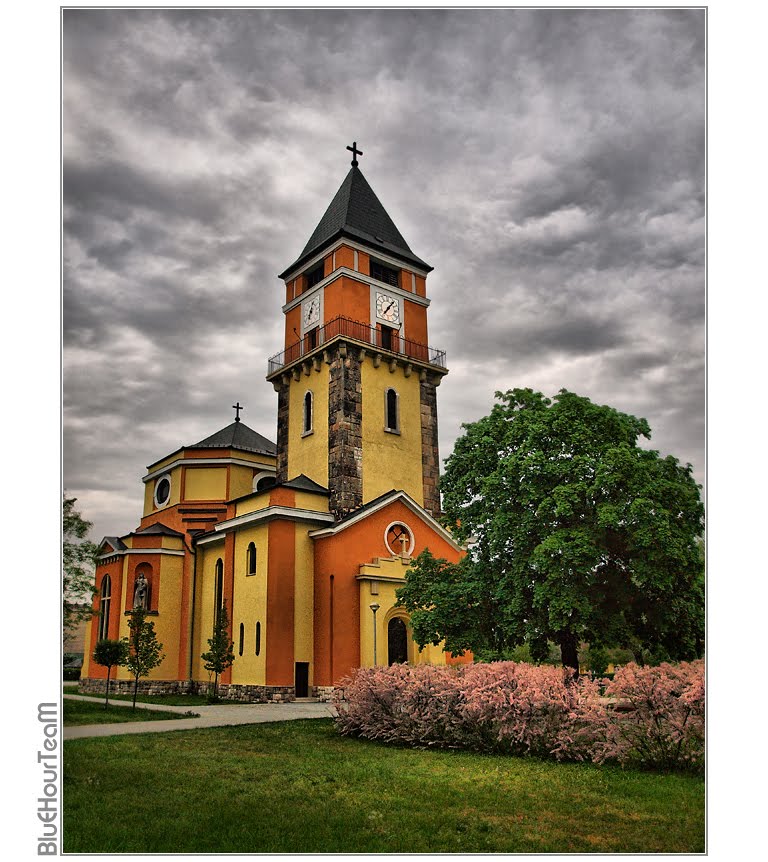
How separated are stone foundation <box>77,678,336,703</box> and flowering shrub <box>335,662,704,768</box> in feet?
19.7

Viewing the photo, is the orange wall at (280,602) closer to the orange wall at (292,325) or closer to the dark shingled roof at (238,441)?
the orange wall at (292,325)

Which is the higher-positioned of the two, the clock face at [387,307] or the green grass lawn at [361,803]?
the clock face at [387,307]

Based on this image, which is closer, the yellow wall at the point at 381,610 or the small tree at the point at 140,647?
the small tree at the point at 140,647

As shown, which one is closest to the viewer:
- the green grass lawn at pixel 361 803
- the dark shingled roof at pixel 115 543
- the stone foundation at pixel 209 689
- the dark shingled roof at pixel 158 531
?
the green grass lawn at pixel 361 803

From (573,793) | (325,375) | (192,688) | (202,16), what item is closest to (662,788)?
(573,793)

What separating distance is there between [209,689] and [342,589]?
23.0 ft

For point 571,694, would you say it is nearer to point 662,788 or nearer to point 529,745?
point 529,745

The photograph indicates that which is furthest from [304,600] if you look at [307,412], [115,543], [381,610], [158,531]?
[115,543]

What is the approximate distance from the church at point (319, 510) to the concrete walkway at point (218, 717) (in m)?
1.69

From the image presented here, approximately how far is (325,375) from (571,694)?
18488 mm

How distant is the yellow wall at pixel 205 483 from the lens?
109 ft

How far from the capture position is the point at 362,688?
13688mm

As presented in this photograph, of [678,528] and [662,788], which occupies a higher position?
[678,528]

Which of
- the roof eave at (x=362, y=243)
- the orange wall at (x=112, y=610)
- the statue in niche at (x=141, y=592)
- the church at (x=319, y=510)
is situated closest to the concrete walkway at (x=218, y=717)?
the church at (x=319, y=510)
